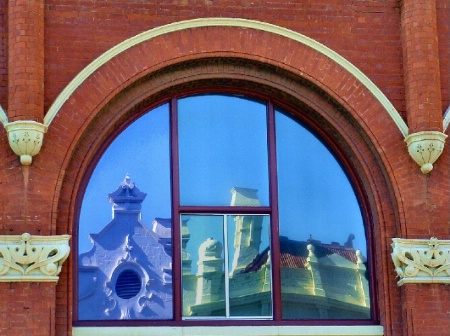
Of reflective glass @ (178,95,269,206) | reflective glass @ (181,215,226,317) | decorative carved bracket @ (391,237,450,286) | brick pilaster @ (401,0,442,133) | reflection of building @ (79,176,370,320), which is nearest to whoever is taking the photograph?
decorative carved bracket @ (391,237,450,286)

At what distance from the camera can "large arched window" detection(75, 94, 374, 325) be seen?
1711 cm

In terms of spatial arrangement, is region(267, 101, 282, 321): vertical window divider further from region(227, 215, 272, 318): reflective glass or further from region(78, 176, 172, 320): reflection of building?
region(78, 176, 172, 320): reflection of building

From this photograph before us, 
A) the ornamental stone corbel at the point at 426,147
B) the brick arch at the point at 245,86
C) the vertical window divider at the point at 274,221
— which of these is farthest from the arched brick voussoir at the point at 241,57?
the vertical window divider at the point at 274,221

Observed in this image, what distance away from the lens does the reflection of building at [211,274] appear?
17016mm

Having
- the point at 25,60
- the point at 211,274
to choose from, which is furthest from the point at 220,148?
the point at 25,60

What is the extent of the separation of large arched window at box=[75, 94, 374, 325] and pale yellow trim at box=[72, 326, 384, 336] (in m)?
0.25

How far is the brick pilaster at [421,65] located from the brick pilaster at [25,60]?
17.4 feet

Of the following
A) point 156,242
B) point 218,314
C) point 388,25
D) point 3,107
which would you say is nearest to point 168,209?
point 156,242

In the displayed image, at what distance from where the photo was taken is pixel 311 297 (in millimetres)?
17422

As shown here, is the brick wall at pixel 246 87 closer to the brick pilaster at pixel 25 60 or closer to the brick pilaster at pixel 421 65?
the brick pilaster at pixel 25 60

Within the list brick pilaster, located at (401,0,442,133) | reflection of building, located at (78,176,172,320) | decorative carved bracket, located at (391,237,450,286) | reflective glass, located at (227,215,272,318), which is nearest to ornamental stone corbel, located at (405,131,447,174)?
brick pilaster, located at (401,0,442,133)

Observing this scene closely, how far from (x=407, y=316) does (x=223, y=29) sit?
4877 millimetres

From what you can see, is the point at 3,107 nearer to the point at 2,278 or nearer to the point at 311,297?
the point at 2,278

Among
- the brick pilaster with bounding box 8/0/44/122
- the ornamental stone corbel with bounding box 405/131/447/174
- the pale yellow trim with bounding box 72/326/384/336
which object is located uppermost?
the brick pilaster with bounding box 8/0/44/122
